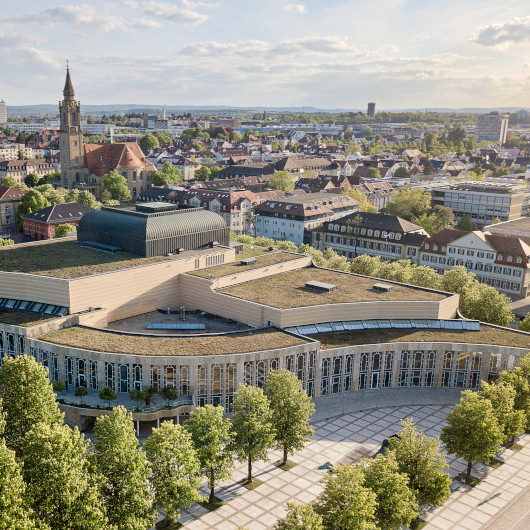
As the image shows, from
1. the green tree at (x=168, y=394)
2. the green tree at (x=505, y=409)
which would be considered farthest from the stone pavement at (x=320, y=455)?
the green tree at (x=168, y=394)

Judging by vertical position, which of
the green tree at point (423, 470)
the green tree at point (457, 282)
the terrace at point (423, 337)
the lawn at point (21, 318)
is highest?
the green tree at point (457, 282)

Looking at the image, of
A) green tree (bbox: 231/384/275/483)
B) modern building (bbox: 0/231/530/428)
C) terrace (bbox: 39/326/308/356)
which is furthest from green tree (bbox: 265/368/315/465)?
terrace (bbox: 39/326/308/356)

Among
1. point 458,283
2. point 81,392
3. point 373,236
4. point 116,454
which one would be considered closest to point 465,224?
point 373,236

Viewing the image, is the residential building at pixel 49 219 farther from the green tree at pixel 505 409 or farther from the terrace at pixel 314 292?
the green tree at pixel 505 409

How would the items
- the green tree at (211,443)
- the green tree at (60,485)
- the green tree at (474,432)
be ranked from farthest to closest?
the green tree at (474,432) → the green tree at (211,443) → the green tree at (60,485)

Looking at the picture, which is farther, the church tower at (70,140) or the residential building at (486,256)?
the church tower at (70,140)

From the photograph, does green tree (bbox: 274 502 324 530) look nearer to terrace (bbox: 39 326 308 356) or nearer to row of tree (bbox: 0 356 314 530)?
row of tree (bbox: 0 356 314 530)
